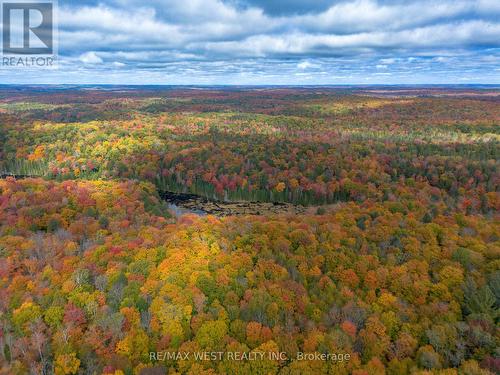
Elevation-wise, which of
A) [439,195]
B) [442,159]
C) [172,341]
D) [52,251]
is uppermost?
[442,159]

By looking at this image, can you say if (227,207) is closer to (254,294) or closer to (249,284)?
(249,284)

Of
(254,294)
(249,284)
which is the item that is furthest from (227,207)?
(254,294)

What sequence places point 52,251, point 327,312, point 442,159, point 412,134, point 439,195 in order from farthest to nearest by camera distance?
1. point 412,134
2. point 442,159
3. point 439,195
4. point 52,251
5. point 327,312

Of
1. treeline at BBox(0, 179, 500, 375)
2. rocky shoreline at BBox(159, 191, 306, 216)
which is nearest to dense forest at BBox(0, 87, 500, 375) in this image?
treeline at BBox(0, 179, 500, 375)

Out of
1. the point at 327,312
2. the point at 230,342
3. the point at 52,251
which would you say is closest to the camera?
the point at 230,342

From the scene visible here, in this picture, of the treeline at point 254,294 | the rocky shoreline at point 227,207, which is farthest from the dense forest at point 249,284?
the rocky shoreline at point 227,207

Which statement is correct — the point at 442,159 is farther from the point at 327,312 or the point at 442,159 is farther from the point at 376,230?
the point at 327,312

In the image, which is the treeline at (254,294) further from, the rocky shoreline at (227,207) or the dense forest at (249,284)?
the rocky shoreline at (227,207)

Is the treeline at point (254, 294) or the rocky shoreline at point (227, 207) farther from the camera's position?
the rocky shoreline at point (227, 207)

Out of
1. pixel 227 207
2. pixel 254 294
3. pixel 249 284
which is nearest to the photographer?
pixel 254 294

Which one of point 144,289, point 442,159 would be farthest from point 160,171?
point 442,159

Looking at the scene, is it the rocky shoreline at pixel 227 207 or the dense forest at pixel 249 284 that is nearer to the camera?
the dense forest at pixel 249 284
